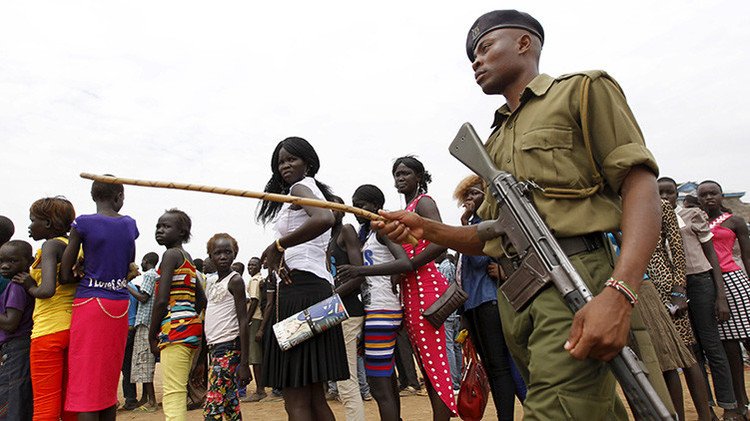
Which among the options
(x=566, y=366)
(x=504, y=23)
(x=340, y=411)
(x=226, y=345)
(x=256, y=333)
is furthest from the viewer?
(x=256, y=333)

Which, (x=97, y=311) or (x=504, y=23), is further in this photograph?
(x=97, y=311)

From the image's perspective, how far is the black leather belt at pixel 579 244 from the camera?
180 cm

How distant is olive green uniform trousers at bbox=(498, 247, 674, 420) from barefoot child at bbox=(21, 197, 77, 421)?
364cm

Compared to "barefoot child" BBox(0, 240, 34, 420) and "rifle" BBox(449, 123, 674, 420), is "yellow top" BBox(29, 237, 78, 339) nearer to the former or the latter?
"barefoot child" BBox(0, 240, 34, 420)

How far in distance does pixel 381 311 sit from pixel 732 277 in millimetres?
3621

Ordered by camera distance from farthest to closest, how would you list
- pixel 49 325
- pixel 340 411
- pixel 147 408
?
pixel 147 408
pixel 340 411
pixel 49 325

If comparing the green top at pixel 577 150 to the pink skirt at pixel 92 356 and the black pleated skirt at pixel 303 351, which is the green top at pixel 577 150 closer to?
the black pleated skirt at pixel 303 351

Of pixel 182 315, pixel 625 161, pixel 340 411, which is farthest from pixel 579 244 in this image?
pixel 340 411

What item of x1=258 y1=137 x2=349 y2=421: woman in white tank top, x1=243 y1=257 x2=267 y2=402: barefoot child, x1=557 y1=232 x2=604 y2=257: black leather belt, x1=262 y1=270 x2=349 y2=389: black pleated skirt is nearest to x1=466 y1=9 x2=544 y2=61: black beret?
x1=557 y1=232 x2=604 y2=257: black leather belt

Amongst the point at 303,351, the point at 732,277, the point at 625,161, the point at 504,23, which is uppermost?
the point at 504,23

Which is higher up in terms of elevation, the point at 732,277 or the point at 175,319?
the point at 732,277

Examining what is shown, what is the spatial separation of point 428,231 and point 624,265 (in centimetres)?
92

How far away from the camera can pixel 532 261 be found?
71.2 inches

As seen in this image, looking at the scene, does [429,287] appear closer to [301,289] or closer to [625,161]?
[301,289]
